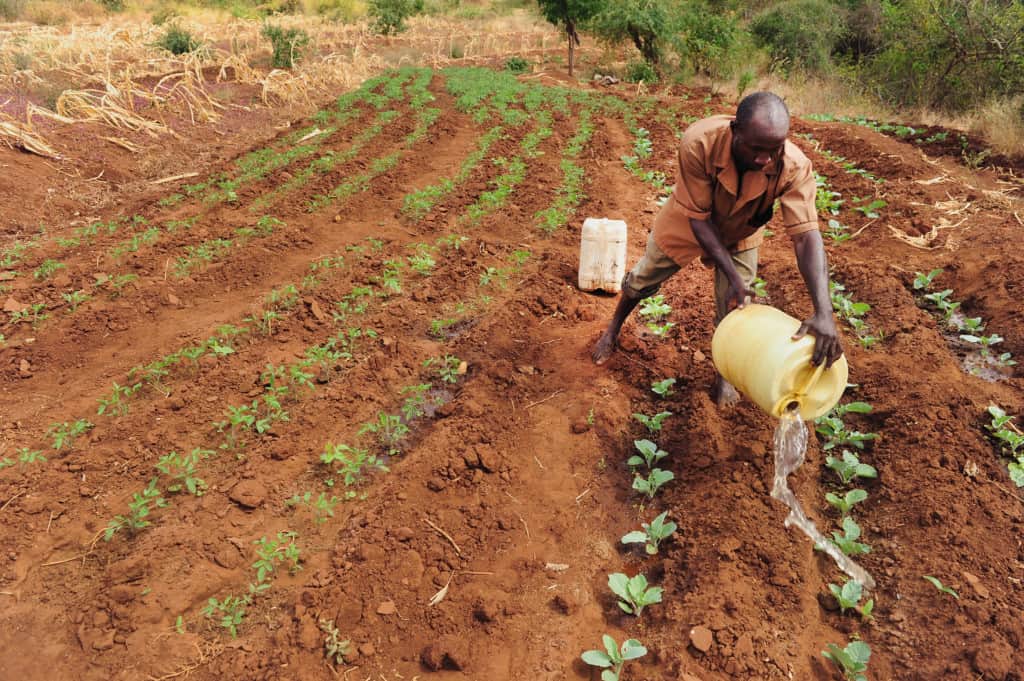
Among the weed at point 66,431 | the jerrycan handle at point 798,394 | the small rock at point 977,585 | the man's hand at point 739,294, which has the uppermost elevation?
the man's hand at point 739,294

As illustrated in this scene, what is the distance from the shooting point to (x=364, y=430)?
3.55 metres

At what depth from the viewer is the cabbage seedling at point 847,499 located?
2879mm

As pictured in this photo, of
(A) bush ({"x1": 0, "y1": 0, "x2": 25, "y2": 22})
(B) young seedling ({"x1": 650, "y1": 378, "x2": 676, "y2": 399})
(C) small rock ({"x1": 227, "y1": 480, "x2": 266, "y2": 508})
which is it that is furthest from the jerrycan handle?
(A) bush ({"x1": 0, "y1": 0, "x2": 25, "y2": 22})

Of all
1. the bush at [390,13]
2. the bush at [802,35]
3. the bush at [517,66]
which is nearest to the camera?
the bush at [802,35]

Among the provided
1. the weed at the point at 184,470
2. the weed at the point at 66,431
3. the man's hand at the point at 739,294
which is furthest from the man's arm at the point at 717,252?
the weed at the point at 66,431

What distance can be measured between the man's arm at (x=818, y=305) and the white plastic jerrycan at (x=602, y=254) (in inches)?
87.6

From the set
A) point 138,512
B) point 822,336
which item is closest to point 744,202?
point 822,336

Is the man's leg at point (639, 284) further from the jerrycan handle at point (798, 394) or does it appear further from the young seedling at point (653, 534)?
the young seedling at point (653, 534)

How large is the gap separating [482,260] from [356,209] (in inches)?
77.2

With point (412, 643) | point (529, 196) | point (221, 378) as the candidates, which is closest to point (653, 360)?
point (412, 643)

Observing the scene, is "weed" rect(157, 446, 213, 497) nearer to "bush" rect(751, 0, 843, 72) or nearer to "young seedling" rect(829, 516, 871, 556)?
"young seedling" rect(829, 516, 871, 556)

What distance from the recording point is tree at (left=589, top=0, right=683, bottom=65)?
50.5 ft

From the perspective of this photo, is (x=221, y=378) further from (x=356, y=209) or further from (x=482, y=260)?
(x=356, y=209)

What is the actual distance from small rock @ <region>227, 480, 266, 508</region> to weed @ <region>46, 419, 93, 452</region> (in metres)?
1.12
